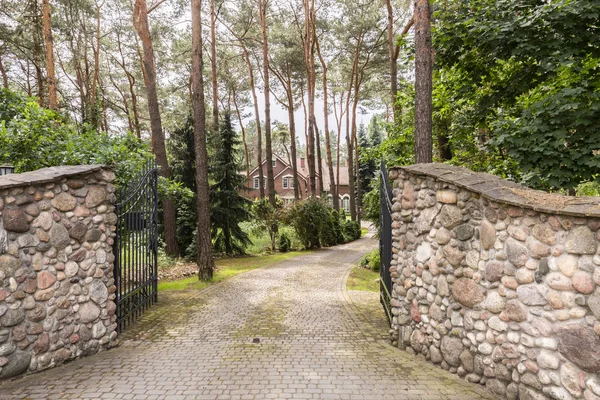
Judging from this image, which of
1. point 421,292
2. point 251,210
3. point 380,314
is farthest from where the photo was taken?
point 251,210

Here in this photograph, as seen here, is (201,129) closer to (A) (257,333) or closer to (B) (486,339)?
(A) (257,333)

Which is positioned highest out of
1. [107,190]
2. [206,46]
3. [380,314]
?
[206,46]

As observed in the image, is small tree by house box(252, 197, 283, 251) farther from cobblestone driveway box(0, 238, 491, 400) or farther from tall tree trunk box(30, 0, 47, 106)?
tall tree trunk box(30, 0, 47, 106)

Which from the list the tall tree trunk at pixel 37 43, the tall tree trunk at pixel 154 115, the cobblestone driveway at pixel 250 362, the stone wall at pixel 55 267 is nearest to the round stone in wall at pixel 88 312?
the stone wall at pixel 55 267

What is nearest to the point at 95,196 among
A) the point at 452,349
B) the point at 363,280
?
the point at 452,349

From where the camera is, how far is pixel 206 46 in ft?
68.1

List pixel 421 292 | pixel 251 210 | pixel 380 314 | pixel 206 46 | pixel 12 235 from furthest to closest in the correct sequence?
pixel 206 46, pixel 251 210, pixel 380 314, pixel 421 292, pixel 12 235

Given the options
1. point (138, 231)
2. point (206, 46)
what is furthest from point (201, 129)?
point (206, 46)

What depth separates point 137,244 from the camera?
6391 mm

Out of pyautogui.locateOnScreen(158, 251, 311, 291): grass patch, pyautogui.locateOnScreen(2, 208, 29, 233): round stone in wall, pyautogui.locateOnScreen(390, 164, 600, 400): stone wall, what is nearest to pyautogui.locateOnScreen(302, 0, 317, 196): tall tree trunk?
pyautogui.locateOnScreen(158, 251, 311, 291): grass patch

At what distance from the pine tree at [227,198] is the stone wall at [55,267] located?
33.3ft

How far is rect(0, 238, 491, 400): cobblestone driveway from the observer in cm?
381

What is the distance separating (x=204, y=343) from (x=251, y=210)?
1133 cm

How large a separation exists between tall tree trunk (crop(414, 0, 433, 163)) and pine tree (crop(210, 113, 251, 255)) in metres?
9.97
